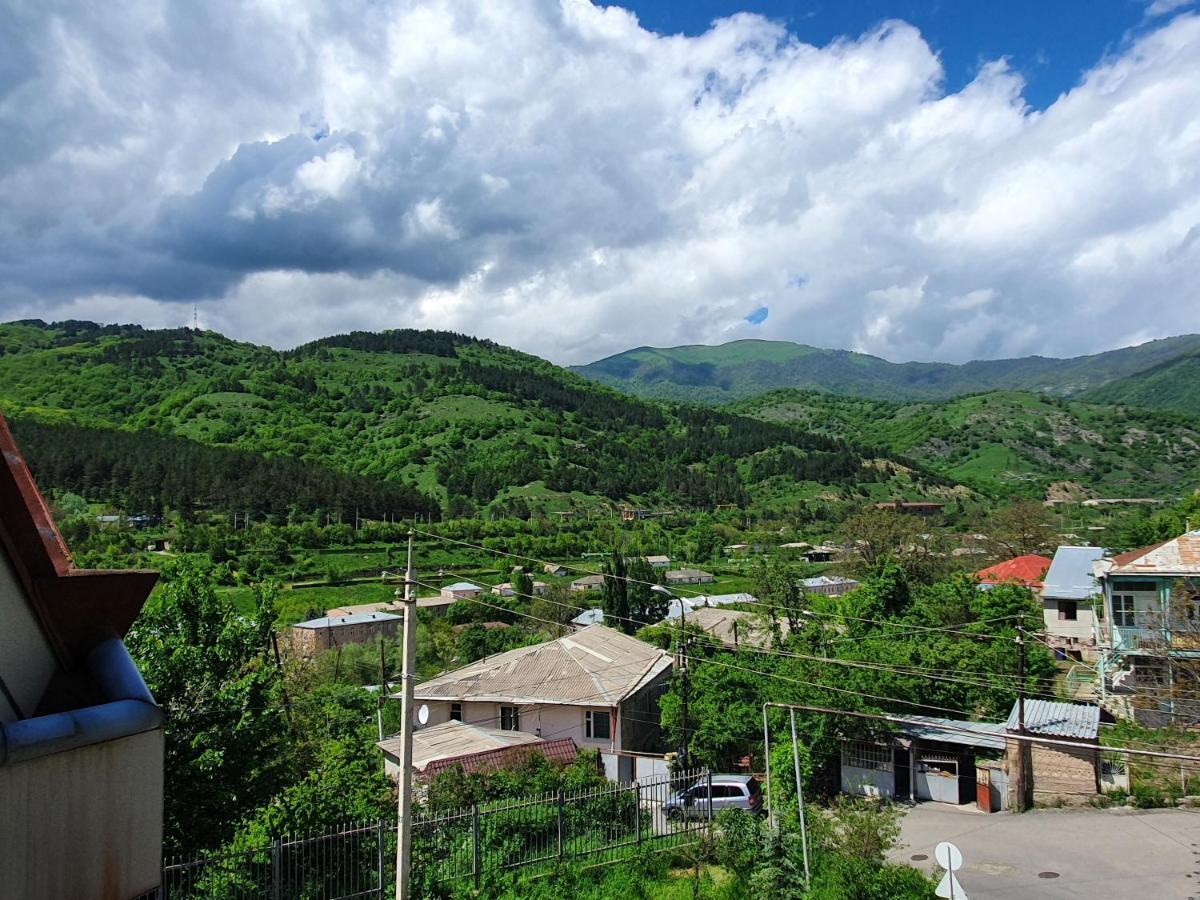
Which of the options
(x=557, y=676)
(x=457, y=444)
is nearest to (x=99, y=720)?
(x=557, y=676)

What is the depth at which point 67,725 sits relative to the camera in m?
2.35

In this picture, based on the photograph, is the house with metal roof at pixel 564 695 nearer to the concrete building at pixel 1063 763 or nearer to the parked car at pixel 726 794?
the parked car at pixel 726 794

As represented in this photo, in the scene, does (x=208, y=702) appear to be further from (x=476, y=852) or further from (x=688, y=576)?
(x=688, y=576)

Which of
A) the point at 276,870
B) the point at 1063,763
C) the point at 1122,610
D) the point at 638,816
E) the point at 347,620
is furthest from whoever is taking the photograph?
the point at 347,620

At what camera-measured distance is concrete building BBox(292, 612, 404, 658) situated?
180 feet

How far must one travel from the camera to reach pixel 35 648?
2.70 meters

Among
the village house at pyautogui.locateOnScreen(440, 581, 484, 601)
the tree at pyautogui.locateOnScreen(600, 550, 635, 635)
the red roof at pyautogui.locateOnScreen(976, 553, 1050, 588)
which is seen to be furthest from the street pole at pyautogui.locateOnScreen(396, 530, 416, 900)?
the village house at pyautogui.locateOnScreen(440, 581, 484, 601)

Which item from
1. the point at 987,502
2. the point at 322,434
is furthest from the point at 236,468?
the point at 987,502

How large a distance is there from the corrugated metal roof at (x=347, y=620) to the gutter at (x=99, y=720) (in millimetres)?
57375

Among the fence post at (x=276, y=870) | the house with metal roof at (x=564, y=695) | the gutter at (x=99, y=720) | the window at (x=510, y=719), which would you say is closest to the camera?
the gutter at (x=99, y=720)

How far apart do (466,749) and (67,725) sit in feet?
75.1

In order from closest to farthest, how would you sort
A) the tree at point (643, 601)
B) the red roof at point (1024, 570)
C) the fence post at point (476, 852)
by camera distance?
the fence post at point (476, 852), the red roof at point (1024, 570), the tree at point (643, 601)

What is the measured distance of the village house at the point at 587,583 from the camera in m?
86.6

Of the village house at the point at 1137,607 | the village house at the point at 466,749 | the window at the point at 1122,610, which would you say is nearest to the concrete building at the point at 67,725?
the village house at the point at 466,749
